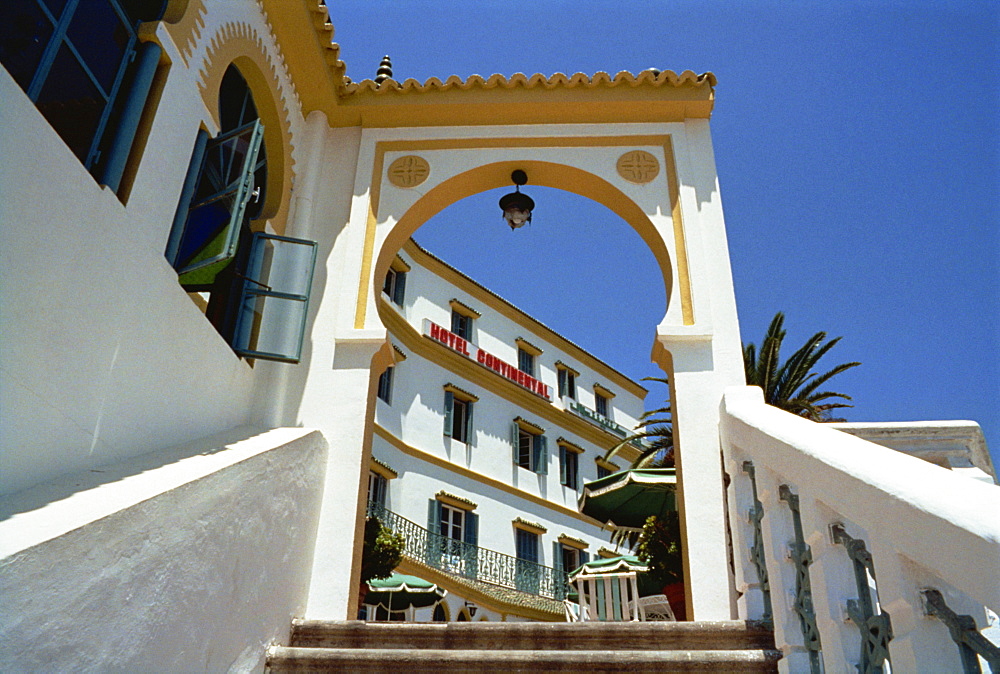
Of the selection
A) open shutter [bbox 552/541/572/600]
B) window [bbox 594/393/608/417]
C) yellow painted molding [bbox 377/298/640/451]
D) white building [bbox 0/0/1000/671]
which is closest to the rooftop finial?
white building [bbox 0/0/1000/671]

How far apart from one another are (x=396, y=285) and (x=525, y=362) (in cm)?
629

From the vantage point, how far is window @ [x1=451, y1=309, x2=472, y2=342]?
1003 inches

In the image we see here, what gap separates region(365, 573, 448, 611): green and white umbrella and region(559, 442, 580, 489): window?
418 inches

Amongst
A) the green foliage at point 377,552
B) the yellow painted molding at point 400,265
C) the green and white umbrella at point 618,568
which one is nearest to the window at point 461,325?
the yellow painted molding at point 400,265

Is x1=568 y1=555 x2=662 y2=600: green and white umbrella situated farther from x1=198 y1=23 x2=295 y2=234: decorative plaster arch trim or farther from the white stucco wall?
the white stucco wall

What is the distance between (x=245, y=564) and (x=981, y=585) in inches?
125

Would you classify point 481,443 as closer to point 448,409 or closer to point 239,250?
point 448,409

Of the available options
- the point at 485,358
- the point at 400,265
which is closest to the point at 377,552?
the point at 400,265

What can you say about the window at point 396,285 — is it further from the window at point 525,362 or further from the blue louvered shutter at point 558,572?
the blue louvered shutter at point 558,572

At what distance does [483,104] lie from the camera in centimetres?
723

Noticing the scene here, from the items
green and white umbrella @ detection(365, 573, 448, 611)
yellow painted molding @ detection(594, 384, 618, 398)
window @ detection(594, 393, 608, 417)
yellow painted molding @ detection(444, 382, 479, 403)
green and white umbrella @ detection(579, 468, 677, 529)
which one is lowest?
green and white umbrella @ detection(365, 573, 448, 611)

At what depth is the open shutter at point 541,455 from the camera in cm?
2595

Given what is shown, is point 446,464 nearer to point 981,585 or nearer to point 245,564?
point 245,564

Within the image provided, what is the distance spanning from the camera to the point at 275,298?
6.19 meters
